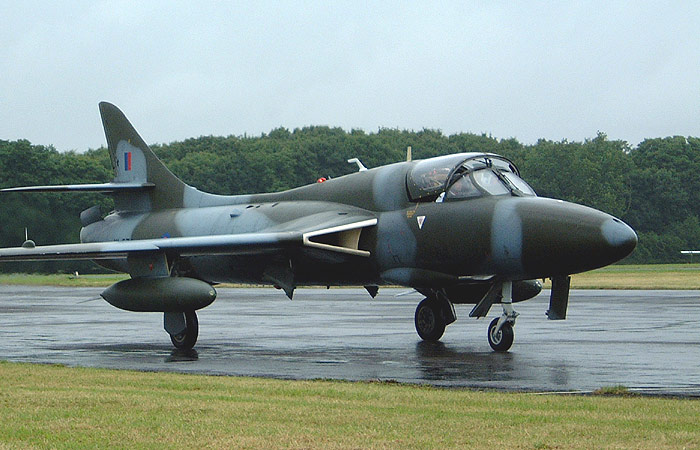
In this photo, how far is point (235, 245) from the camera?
15.0m

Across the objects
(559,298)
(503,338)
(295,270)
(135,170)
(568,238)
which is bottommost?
(503,338)

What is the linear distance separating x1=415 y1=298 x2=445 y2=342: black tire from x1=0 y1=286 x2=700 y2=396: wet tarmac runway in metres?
0.22

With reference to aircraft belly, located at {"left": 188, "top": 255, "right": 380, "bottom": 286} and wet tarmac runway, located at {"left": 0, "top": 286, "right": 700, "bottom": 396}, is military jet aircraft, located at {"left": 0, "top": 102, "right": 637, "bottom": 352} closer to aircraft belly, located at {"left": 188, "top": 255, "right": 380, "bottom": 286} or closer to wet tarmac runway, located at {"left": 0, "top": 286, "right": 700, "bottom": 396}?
aircraft belly, located at {"left": 188, "top": 255, "right": 380, "bottom": 286}

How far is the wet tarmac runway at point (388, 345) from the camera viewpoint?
1148cm

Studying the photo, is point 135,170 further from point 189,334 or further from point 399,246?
point 399,246

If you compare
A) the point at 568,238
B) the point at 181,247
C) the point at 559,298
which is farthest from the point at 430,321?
the point at 181,247

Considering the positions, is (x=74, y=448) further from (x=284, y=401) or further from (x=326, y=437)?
(x=284, y=401)

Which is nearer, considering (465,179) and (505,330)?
(505,330)

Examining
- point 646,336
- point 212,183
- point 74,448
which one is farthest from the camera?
point 212,183

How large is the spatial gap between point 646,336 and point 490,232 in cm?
426

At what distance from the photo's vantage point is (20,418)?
7727mm

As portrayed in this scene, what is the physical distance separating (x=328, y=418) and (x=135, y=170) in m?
13.0

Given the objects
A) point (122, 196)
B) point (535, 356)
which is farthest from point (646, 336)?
point (122, 196)

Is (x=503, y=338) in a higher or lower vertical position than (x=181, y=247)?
lower
